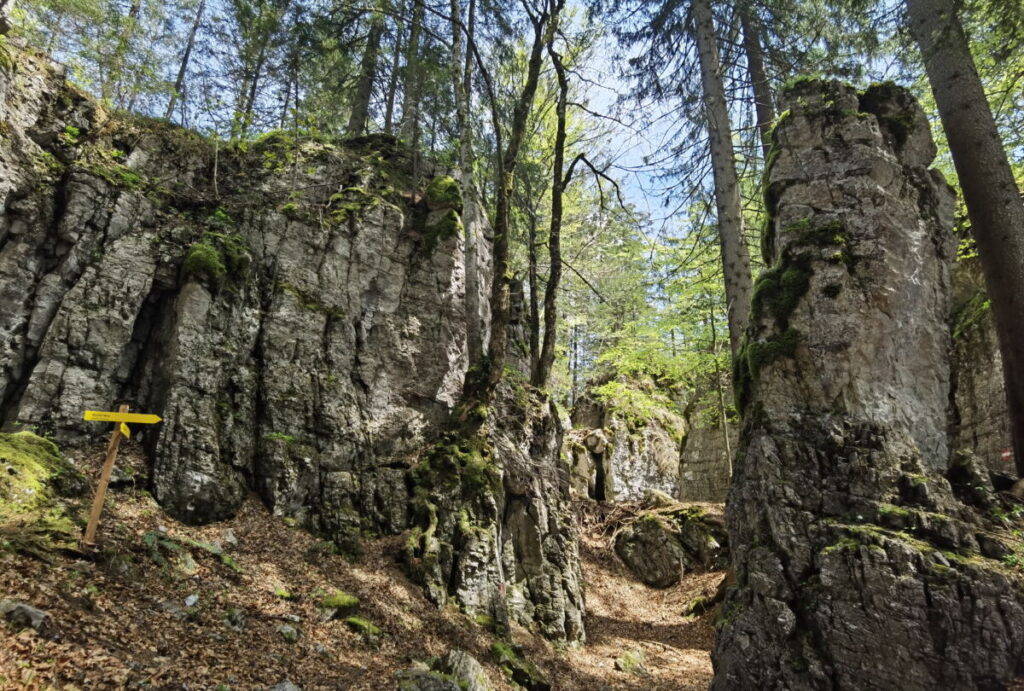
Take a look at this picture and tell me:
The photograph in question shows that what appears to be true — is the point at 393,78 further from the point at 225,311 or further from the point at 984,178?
the point at 984,178

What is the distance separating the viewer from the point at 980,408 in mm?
8766

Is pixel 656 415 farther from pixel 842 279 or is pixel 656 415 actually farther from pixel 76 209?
pixel 76 209

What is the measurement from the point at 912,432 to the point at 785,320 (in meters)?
2.03

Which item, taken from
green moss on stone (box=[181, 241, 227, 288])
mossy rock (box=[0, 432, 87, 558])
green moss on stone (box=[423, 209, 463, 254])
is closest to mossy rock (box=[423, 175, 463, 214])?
green moss on stone (box=[423, 209, 463, 254])

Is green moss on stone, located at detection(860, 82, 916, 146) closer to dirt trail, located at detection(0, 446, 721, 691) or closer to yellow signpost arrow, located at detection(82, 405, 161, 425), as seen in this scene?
dirt trail, located at detection(0, 446, 721, 691)

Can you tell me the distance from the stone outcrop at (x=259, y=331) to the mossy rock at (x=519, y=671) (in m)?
0.83

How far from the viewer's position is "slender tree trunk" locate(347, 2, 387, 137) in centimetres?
1427

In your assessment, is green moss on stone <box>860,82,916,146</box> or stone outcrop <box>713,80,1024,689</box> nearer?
stone outcrop <box>713,80,1024,689</box>

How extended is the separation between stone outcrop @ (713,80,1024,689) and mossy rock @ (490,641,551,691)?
7.48 feet

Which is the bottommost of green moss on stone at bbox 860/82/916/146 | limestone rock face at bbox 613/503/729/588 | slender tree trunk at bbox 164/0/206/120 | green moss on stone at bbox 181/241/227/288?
limestone rock face at bbox 613/503/729/588

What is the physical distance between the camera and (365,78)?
49.4ft

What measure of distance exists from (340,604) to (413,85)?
1287 cm

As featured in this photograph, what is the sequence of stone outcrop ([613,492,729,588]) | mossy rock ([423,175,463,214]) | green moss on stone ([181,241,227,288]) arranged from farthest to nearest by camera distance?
stone outcrop ([613,492,729,588])
mossy rock ([423,175,463,214])
green moss on stone ([181,241,227,288])

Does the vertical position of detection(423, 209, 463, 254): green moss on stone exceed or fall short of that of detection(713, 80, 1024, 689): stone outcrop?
it exceeds it
